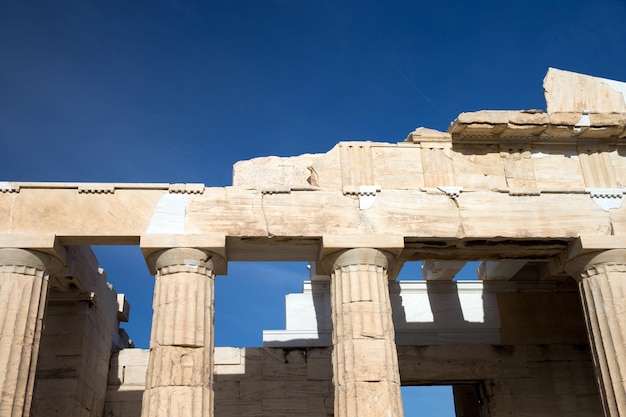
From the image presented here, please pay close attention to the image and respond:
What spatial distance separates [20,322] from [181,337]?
9.15ft

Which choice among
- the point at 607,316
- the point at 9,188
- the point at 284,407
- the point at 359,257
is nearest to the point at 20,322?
the point at 9,188

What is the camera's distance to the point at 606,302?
13.6m

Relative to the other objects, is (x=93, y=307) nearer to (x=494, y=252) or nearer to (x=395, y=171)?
(x=395, y=171)

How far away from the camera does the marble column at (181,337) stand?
1210 cm

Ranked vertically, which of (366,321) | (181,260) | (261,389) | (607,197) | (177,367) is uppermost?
(607,197)

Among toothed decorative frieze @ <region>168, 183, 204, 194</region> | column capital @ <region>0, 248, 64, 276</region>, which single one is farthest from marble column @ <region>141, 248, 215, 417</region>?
column capital @ <region>0, 248, 64, 276</region>

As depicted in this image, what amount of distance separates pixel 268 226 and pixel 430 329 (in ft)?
22.1

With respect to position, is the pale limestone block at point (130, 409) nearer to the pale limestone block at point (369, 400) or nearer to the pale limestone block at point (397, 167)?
the pale limestone block at point (369, 400)

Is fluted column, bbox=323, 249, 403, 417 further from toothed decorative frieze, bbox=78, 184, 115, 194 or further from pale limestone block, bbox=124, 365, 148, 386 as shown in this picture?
pale limestone block, bbox=124, 365, 148, 386

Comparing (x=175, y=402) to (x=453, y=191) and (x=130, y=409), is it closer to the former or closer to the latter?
(x=130, y=409)

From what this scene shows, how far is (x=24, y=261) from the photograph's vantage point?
513 inches

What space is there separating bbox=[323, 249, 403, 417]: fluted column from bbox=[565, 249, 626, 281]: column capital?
3792 mm

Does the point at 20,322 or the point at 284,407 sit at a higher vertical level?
the point at 20,322

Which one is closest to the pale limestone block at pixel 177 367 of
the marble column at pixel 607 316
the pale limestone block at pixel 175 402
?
the pale limestone block at pixel 175 402
